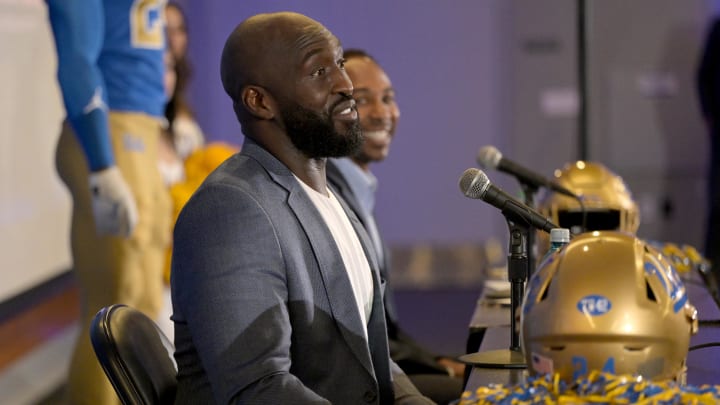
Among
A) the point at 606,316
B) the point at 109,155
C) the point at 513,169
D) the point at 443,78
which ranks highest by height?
the point at 606,316

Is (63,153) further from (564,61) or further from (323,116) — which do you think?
(564,61)

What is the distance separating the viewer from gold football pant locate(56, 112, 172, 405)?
13.4 ft

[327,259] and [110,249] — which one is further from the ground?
[327,259]

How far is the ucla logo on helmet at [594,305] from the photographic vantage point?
1.71 meters

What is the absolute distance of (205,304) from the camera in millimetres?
2025

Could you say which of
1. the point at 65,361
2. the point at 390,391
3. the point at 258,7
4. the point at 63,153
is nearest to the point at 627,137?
the point at 258,7

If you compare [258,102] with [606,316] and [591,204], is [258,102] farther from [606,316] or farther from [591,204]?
[591,204]

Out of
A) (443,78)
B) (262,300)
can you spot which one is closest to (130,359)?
(262,300)

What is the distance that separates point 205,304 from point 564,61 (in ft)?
23.6

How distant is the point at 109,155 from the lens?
402cm

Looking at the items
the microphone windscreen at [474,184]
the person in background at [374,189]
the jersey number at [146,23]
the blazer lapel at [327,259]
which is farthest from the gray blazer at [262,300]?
the jersey number at [146,23]

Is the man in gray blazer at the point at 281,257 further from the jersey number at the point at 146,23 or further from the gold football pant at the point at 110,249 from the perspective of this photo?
the jersey number at the point at 146,23

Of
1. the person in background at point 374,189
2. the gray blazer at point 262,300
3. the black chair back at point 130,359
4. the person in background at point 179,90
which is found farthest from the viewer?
the person in background at point 179,90

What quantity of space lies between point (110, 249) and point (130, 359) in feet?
6.61
